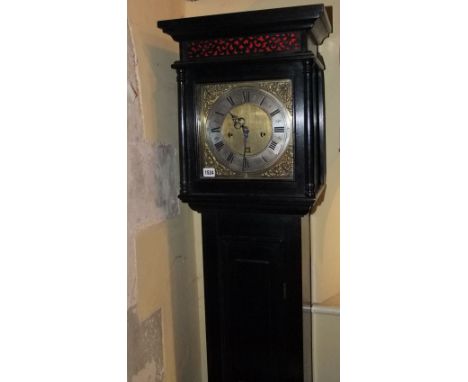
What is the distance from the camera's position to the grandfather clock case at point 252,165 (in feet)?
4.34

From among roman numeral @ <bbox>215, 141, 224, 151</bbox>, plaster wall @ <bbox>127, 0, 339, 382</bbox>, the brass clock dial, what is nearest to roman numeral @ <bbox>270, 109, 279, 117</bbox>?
the brass clock dial

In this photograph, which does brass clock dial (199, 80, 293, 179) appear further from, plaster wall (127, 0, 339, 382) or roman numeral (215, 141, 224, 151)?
plaster wall (127, 0, 339, 382)

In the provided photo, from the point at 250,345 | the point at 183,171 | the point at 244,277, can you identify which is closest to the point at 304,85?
the point at 183,171

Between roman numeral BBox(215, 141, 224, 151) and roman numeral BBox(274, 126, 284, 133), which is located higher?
roman numeral BBox(274, 126, 284, 133)

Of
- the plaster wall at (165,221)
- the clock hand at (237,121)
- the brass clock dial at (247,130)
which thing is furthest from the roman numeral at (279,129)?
the plaster wall at (165,221)

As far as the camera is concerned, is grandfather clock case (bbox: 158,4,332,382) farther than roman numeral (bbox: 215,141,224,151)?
→ No

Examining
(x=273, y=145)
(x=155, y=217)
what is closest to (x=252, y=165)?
(x=273, y=145)

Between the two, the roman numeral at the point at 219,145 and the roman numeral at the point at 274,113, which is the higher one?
the roman numeral at the point at 274,113

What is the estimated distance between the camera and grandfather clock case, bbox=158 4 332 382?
4.34 feet

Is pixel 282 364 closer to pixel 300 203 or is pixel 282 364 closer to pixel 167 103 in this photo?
pixel 300 203

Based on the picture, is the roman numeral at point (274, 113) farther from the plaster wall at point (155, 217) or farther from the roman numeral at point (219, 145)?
the plaster wall at point (155, 217)
